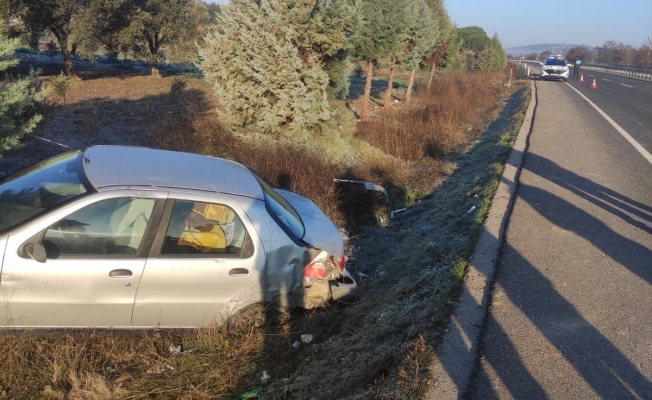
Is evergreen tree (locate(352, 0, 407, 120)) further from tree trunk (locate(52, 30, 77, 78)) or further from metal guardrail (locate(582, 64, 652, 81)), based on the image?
metal guardrail (locate(582, 64, 652, 81))

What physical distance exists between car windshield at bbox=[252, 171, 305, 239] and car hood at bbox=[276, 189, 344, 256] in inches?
2.8

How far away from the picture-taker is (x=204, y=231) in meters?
4.34

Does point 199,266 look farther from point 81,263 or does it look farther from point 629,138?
point 629,138

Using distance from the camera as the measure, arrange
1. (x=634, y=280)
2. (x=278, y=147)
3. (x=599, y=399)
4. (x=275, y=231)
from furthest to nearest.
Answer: (x=278, y=147)
(x=634, y=280)
(x=275, y=231)
(x=599, y=399)

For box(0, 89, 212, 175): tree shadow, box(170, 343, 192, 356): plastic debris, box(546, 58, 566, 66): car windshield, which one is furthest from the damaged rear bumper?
box(546, 58, 566, 66): car windshield

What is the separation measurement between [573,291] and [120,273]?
3707mm

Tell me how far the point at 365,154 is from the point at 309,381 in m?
10.5

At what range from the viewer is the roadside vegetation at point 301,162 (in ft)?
13.0

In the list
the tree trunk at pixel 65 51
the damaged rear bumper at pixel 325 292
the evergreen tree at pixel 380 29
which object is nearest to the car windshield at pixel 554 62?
the evergreen tree at pixel 380 29

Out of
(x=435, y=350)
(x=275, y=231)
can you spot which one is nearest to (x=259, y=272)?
(x=275, y=231)

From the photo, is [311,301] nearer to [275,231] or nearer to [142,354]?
[275,231]

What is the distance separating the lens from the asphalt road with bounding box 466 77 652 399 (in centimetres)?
350

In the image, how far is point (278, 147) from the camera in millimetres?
10938

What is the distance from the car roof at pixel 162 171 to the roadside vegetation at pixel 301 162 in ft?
3.66
